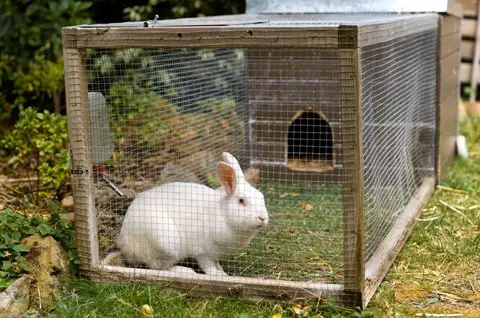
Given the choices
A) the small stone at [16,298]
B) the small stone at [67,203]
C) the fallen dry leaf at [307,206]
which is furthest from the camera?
the fallen dry leaf at [307,206]

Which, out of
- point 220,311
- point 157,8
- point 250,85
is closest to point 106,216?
point 220,311

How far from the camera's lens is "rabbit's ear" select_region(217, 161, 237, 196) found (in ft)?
12.2

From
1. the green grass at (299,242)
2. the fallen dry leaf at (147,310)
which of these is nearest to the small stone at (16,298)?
the fallen dry leaf at (147,310)

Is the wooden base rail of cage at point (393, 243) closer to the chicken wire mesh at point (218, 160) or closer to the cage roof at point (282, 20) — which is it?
the chicken wire mesh at point (218, 160)

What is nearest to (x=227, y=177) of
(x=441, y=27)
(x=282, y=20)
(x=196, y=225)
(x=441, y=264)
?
(x=196, y=225)

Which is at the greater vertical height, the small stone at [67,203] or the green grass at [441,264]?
the small stone at [67,203]

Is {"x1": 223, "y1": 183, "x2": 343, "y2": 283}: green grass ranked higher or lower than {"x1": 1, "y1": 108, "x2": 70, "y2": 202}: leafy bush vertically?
lower

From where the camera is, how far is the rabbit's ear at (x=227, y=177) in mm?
3729

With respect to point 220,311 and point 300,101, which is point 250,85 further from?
point 220,311

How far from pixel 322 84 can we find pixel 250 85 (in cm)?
55

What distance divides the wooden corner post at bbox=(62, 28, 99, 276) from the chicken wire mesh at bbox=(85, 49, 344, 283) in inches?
5.3

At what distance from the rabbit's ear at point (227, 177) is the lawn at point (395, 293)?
0.47 metres

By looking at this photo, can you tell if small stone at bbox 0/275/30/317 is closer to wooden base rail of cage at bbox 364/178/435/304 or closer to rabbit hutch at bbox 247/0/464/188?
wooden base rail of cage at bbox 364/178/435/304

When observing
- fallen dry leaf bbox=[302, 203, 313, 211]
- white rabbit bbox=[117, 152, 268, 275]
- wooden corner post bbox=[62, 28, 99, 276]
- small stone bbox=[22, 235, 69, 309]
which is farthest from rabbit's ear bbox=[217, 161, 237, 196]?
fallen dry leaf bbox=[302, 203, 313, 211]
